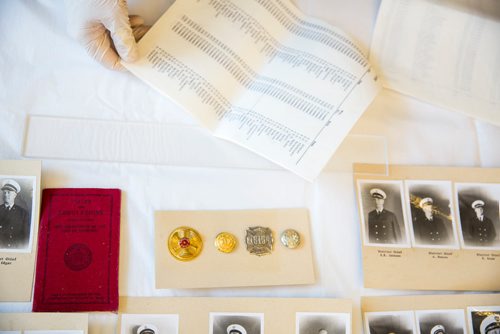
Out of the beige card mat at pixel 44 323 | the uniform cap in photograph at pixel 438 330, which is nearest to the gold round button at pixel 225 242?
the beige card mat at pixel 44 323

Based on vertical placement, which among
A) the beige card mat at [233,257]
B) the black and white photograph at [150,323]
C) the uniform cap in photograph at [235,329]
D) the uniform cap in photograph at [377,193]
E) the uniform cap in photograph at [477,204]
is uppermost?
the uniform cap in photograph at [377,193]

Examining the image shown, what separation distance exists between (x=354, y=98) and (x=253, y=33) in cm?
21

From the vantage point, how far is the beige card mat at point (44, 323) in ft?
2.14

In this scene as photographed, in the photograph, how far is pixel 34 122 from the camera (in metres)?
0.75

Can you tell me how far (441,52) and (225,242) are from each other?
20.3 inches

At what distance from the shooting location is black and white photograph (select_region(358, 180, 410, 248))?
0.75 metres

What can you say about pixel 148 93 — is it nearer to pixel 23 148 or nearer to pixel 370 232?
pixel 23 148

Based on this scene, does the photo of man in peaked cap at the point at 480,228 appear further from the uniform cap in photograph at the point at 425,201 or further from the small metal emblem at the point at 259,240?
the small metal emblem at the point at 259,240

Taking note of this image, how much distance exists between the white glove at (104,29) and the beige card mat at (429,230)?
0.43 metres

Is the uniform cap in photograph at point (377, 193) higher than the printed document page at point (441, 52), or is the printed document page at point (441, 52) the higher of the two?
the printed document page at point (441, 52)

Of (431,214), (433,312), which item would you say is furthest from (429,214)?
(433,312)

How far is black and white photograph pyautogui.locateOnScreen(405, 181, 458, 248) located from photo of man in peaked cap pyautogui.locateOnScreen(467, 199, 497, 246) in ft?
0.10

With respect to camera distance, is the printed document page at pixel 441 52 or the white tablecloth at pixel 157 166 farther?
the printed document page at pixel 441 52

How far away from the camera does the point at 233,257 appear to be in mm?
708
